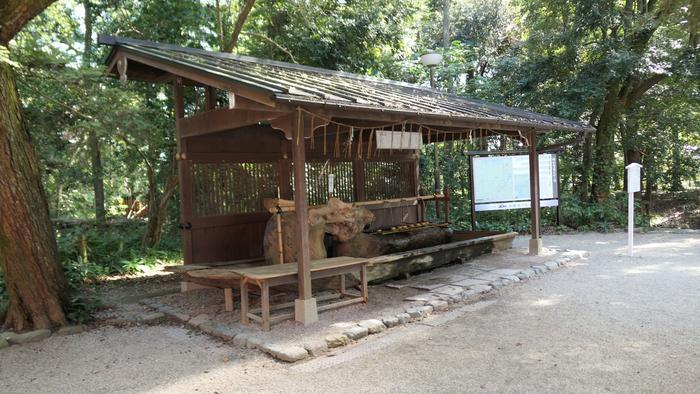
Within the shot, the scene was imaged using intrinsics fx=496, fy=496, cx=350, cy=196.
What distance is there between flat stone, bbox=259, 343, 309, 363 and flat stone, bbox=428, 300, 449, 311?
82.6 inches

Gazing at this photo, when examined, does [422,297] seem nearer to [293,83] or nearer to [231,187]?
[293,83]

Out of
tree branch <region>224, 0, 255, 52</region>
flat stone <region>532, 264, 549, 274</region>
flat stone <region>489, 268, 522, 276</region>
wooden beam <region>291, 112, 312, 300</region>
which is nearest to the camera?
wooden beam <region>291, 112, 312, 300</region>

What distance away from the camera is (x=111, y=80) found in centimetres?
911

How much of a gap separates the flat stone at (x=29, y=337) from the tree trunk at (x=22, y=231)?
0.54 ft

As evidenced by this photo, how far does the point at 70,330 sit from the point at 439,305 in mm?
4288

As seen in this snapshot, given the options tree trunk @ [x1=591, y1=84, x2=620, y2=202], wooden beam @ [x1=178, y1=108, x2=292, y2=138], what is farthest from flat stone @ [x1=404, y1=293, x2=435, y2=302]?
tree trunk @ [x1=591, y1=84, x2=620, y2=202]

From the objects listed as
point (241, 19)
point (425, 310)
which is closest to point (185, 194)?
point (425, 310)

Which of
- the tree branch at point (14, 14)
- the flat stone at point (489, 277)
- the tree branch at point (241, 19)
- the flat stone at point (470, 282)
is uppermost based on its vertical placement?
the tree branch at point (241, 19)

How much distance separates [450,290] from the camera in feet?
22.2

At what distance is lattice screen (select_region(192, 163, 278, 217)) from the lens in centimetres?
734

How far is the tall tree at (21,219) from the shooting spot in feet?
16.9

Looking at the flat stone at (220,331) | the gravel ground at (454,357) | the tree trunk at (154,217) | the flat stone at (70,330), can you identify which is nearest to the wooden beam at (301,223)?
the flat stone at (220,331)

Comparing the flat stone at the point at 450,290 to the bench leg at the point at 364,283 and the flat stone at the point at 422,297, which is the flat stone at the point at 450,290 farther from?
the bench leg at the point at 364,283

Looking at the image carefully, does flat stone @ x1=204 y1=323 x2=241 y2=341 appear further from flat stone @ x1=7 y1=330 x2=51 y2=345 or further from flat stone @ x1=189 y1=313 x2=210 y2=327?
flat stone @ x1=7 y1=330 x2=51 y2=345
